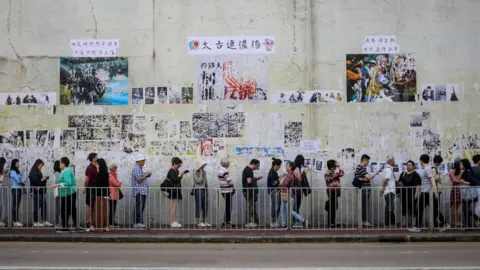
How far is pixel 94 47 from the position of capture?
21.5m

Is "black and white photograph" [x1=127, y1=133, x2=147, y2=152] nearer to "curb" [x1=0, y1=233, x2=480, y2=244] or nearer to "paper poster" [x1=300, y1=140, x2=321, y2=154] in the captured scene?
"curb" [x1=0, y1=233, x2=480, y2=244]

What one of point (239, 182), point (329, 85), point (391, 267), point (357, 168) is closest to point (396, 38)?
point (329, 85)

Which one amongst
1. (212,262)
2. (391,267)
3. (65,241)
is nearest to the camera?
(391,267)

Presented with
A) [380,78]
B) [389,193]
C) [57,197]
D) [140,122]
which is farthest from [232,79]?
[57,197]

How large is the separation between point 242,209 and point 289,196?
1785 mm

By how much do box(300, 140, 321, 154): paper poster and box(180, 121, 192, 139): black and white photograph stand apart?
299cm

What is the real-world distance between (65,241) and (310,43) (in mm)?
8181

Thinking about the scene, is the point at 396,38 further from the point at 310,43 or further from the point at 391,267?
the point at 391,267

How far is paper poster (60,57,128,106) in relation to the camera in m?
21.4

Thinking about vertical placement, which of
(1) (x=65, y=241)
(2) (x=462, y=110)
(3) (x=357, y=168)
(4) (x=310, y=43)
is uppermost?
(4) (x=310, y=43)

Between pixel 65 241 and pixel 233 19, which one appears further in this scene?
pixel 233 19

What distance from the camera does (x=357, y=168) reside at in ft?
67.6

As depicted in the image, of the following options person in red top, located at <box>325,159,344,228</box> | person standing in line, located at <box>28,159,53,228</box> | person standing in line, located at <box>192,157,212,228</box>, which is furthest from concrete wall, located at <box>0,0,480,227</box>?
person standing in line, located at <box>28,159,53,228</box>

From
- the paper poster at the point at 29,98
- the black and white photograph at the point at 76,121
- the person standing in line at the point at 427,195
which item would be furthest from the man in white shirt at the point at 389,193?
the paper poster at the point at 29,98
